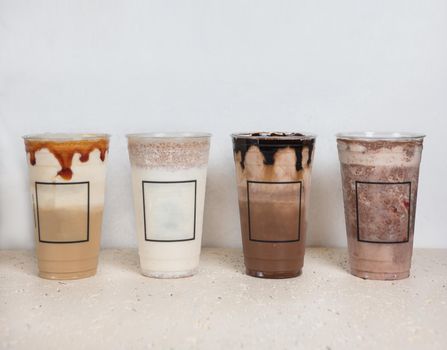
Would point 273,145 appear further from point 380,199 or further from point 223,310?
point 223,310

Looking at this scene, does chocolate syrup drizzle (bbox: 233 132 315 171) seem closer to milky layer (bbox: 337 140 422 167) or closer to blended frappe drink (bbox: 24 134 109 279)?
milky layer (bbox: 337 140 422 167)

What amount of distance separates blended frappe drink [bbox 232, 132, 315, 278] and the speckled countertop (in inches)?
1.8

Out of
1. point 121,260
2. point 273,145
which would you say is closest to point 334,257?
point 273,145

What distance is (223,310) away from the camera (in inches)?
51.6

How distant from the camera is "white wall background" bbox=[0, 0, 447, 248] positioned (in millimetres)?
1737

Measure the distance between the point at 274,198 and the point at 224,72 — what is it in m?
0.39

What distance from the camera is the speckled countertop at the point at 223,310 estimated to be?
1.17m

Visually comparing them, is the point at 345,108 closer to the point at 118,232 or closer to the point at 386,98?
the point at 386,98

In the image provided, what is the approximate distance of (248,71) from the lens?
176 cm

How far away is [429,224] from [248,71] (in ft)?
1.79

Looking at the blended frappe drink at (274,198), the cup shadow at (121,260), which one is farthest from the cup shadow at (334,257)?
the cup shadow at (121,260)

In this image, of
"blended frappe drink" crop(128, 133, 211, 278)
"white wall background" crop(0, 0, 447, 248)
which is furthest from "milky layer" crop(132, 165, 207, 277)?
"white wall background" crop(0, 0, 447, 248)

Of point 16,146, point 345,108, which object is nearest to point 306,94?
point 345,108

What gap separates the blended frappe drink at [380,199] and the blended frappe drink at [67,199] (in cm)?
49
